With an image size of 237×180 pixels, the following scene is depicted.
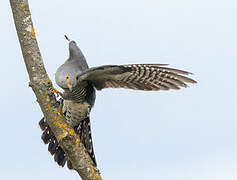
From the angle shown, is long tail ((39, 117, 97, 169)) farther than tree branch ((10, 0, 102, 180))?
Yes

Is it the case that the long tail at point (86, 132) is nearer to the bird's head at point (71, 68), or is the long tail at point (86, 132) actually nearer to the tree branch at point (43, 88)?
the bird's head at point (71, 68)

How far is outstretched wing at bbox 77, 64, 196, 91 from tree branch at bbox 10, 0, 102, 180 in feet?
2.68

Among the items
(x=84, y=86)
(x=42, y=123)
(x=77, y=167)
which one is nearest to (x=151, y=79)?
(x=84, y=86)

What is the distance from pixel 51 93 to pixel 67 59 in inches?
51.3

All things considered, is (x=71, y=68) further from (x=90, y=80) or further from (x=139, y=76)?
(x=139, y=76)

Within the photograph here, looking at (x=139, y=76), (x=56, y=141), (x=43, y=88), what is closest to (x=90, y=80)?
(x=139, y=76)

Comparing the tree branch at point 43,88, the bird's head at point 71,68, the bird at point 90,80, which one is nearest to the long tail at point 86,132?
the bird at point 90,80

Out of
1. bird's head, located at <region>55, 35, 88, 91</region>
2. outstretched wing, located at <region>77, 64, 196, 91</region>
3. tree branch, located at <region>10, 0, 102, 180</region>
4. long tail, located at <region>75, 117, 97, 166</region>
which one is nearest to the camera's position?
tree branch, located at <region>10, 0, 102, 180</region>

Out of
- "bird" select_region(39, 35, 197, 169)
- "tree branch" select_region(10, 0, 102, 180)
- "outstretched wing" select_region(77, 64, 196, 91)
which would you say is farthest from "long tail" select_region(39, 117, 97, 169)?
"tree branch" select_region(10, 0, 102, 180)

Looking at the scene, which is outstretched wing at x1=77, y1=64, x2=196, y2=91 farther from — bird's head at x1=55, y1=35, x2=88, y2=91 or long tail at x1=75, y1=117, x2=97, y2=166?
long tail at x1=75, y1=117, x2=97, y2=166

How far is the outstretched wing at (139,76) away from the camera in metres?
4.71

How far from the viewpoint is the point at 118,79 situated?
5211 millimetres

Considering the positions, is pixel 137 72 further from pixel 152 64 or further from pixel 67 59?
pixel 67 59

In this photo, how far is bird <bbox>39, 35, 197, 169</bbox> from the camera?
4.76 metres
